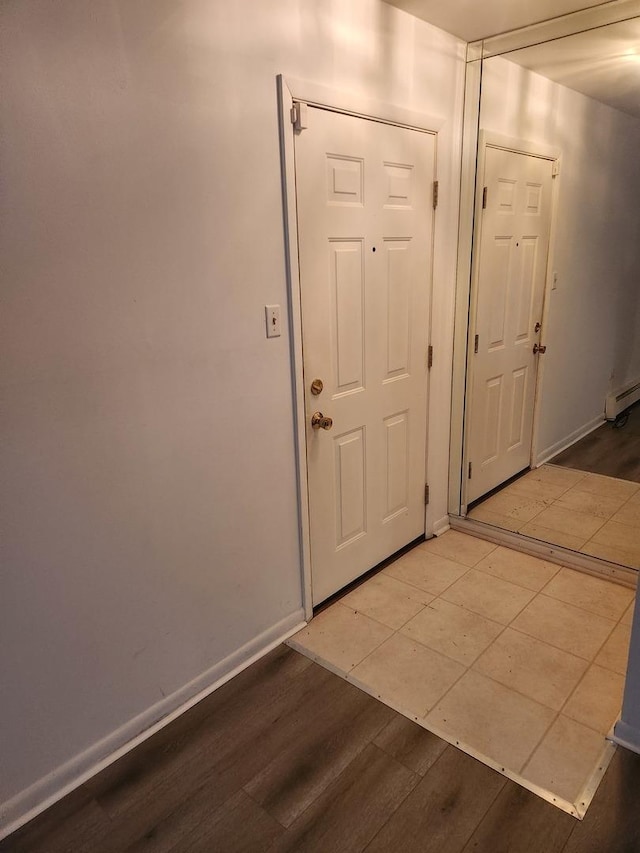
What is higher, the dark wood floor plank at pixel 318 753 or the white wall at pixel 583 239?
the white wall at pixel 583 239

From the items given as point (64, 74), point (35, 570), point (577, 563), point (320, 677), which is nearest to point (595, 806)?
point (320, 677)

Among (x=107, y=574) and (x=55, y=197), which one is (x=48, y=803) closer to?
(x=107, y=574)

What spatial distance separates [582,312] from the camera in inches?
134

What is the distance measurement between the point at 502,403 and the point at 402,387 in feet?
3.13

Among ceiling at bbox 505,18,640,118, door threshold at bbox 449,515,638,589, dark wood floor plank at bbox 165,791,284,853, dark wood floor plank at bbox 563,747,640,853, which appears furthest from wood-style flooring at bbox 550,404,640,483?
dark wood floor plank at bbox 165,791,284,853

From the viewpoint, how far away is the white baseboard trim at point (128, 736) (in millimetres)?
1513

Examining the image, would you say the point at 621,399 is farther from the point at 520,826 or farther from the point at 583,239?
the point at 520,826

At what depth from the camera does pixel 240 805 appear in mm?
1543

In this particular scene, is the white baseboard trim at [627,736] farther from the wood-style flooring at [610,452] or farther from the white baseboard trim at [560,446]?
the white baseboard trim at [560,446]

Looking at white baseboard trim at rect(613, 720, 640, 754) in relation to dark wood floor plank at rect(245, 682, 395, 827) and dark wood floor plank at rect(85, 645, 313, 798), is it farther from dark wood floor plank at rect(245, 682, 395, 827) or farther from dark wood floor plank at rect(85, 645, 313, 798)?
dark wood floor plank at rect(85, 645, 313, 798)

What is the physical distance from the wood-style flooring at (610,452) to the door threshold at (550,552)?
27.5 inches

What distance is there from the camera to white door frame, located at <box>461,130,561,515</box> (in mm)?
2711

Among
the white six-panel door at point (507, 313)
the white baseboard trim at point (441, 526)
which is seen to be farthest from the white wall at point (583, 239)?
the white baseboard trim at point (441, 526)

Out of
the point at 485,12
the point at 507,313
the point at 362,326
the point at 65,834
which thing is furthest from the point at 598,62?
the point at 65,834
